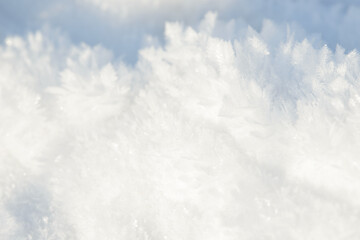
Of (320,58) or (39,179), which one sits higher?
(320,58)

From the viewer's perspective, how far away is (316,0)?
73 cm

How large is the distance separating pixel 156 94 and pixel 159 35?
22 cm

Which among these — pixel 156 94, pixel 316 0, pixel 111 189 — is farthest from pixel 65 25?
pixel 316 0

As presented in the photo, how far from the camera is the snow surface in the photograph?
477mm

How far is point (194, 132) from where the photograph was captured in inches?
21.7

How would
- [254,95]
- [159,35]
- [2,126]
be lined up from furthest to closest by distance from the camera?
1. [159,35]
2. [2,126]
3. [254,95]

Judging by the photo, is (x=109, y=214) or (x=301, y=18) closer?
(x=109, y=214)

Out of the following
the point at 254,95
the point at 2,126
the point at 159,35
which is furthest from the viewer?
the point at 159,35

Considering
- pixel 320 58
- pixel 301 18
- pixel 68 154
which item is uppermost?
pixel 301 18

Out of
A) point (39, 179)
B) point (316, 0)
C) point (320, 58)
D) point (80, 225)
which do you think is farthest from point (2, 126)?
point (316, 0)

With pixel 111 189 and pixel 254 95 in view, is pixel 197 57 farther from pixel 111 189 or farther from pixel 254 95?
pixel 111 189

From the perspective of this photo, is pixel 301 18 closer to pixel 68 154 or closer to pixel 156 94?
pixel 156 94

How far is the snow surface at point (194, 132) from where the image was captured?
48 cm

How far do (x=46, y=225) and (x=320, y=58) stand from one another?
54 centimetres
